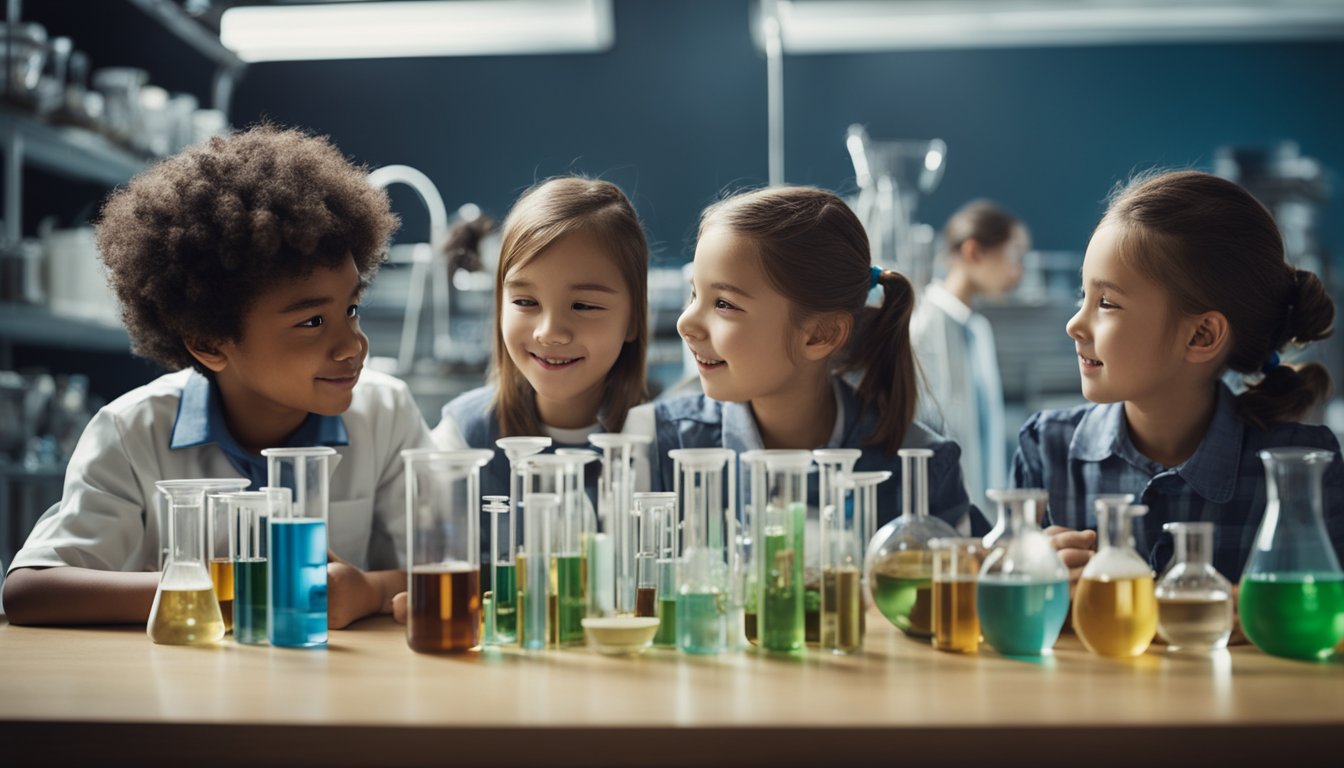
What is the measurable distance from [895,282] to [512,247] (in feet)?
1.56

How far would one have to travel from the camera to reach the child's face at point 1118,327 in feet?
4.33

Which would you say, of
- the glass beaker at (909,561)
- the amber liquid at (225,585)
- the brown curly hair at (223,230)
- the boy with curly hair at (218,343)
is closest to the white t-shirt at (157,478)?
the boy with curly hair at (218,343)

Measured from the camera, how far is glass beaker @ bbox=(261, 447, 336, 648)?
1.00 meters

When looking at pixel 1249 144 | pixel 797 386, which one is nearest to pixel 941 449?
pixel 797 386

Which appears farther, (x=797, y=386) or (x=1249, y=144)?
(x=1249, y=144)

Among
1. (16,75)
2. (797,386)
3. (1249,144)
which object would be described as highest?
(1249,144)

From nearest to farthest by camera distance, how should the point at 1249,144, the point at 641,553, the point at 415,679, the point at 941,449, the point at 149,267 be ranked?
the point at 415,679, the point at 641,553, the point at 149,267, the point at 941,449, the point at 1249,144

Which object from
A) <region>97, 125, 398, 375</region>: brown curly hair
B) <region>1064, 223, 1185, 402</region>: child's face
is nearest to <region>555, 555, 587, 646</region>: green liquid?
<region>97, 125, 398, 375</region>: brown curly hair

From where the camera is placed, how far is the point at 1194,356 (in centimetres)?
136

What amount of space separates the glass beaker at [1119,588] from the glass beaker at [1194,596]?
0.01 metres

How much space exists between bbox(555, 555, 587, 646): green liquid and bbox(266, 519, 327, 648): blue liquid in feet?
0.63

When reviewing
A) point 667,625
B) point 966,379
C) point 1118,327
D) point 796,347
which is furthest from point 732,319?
point 966,379

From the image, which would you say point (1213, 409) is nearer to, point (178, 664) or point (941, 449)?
point (941, 449)

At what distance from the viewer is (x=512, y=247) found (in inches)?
60.9
